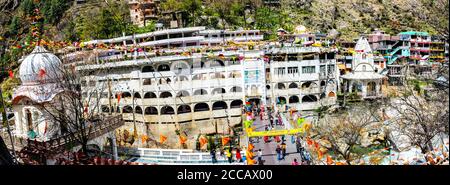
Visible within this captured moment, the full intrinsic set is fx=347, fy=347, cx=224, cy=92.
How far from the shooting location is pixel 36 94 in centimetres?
1110

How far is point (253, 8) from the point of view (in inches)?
1351

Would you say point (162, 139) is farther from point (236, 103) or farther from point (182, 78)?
point (236, 103)

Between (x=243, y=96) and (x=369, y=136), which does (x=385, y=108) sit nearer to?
(x=369, y=136)

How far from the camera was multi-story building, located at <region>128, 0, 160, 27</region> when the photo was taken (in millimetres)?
31266

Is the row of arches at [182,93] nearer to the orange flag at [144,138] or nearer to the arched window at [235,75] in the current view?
the arched window at [235,75]

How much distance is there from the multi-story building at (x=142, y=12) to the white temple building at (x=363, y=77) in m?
17.8

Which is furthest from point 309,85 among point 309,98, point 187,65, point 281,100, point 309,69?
point 187,65

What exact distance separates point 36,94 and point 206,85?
35.1 feet

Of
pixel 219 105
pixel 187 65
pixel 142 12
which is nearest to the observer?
pixel 187 65

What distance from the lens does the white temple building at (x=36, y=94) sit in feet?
36.1

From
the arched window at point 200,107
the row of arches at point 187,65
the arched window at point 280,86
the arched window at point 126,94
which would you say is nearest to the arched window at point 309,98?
the arched window at point 280,86

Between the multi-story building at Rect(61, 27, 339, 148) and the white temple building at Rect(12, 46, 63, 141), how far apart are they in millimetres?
Result: 7308

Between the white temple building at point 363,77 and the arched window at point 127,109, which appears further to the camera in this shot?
the white temple building at point 363,77
